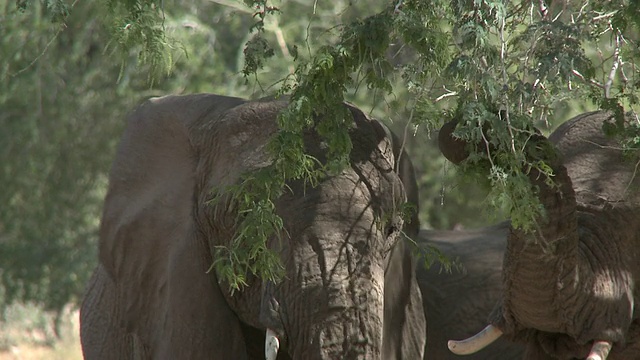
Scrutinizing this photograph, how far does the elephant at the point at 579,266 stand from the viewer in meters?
4.18

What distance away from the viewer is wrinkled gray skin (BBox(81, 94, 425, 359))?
13.1ft

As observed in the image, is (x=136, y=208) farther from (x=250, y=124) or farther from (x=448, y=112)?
(x=448, y=112)

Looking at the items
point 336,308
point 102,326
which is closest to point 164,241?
point 336,308

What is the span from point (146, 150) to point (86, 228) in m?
6.96

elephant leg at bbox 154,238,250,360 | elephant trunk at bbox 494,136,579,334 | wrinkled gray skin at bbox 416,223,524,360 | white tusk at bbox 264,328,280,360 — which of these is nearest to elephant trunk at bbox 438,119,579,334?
elephant trunk at bbox 494,136,579,334

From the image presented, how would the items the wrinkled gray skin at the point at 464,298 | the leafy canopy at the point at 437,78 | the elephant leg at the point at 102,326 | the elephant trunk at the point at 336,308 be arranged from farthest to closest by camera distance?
the wrinkled gray skin at the point at 464,298
the elephant leg at the point at 102,326
the elephant trunk at the point at 336,308
the leafy canopy at the point at 437,78

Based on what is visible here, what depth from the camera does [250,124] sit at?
14.5ft

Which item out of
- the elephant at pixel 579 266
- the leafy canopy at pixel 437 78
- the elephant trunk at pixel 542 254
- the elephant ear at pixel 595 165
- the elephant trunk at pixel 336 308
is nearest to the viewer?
the leafy canopy at pixel 437 78

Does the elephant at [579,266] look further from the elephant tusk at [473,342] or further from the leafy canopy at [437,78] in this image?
the leafy canopy at [437,78]

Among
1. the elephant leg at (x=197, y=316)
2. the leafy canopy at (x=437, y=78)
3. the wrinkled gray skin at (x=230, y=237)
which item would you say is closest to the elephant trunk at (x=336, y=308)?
the wrinkled gray skin at (x=230, y=237)

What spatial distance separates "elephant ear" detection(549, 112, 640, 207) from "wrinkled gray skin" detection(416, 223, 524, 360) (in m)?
1.15

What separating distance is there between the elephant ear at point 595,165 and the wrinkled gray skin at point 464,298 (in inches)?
45.1

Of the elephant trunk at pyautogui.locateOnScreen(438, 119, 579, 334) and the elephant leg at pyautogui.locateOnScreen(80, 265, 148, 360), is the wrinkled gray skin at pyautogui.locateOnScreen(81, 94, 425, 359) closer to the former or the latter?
the elephant leg at pyautogui.locateOnScreen(80, 265, 148, 360)

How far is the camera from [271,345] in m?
3.98
